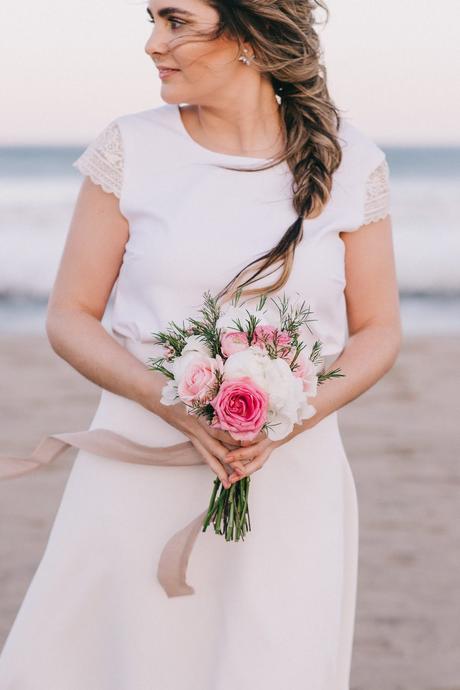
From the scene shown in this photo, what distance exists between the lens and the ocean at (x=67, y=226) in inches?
556

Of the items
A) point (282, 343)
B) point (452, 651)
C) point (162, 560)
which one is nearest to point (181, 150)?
point (282, 343)

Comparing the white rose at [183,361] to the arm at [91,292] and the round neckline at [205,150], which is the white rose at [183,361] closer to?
the arm at [91,292]

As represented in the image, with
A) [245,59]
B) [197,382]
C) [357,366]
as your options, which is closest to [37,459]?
[197,382]

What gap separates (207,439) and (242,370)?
10.2 inches

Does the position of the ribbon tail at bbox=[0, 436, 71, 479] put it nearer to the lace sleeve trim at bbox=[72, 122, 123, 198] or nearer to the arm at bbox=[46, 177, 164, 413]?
the arm at bbox=[46, 177, 164, 413]

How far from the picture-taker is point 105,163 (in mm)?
2967

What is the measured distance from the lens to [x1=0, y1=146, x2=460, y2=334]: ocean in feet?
46.3

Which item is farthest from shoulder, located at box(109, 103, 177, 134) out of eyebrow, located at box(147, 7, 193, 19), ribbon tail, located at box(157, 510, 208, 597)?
ribbon tail, located at box(157, 510, 208, 597)

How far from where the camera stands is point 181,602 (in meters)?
2.94

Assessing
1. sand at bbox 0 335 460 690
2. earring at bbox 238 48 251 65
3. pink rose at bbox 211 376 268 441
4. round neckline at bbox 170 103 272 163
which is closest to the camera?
pink rose at bbox 211 376 268 441

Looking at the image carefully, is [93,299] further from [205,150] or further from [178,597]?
[178,597]

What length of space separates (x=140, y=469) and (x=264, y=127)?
2.86 ft

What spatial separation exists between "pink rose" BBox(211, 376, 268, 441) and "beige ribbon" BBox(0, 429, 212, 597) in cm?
41

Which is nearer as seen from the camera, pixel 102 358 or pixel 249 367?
pixel 249 367
